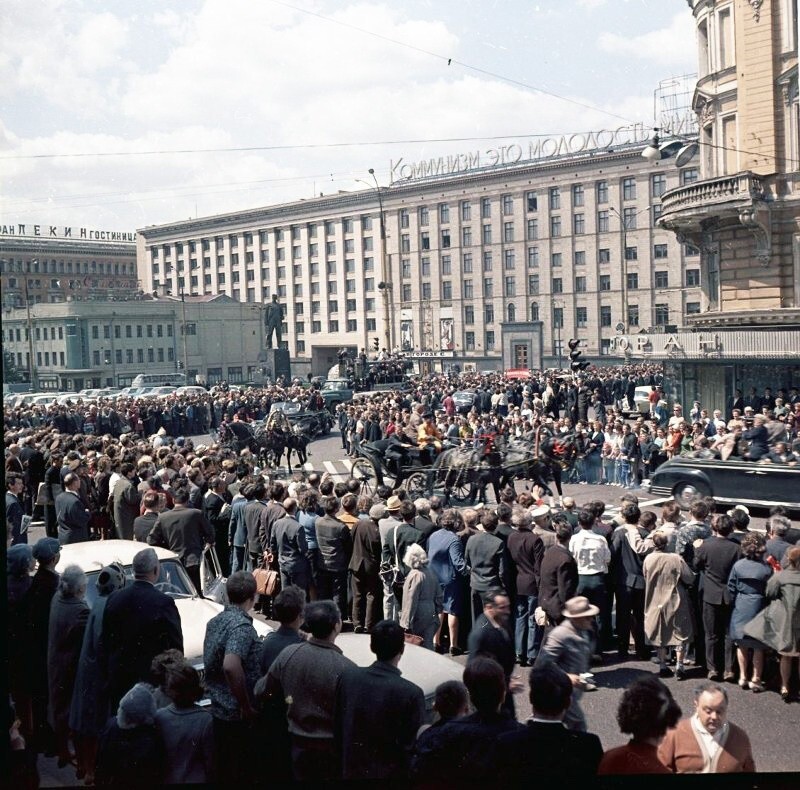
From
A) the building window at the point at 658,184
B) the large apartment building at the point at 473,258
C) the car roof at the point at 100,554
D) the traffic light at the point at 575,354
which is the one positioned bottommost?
the car roof at the point at 100,554

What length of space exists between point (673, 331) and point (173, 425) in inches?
748

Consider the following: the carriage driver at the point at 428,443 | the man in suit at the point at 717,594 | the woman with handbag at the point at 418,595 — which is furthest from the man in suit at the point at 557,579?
the carriage driver at the point at 428,443

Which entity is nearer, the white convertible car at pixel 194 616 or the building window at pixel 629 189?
the white convertible car at pixel 194 616

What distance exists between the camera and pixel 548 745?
4746mm

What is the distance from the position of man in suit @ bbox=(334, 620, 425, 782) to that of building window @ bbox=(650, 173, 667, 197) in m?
23.4

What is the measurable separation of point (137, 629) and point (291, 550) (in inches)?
165

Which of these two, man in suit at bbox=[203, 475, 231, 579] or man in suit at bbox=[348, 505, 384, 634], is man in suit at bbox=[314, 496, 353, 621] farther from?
man in suit at bbox=[203, 475, 231, 579]

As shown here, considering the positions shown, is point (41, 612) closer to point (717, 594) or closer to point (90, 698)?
point (90, 698)

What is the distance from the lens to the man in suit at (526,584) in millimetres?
9711

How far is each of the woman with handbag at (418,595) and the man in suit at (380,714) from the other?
153 inches

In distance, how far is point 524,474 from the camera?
19.4 m

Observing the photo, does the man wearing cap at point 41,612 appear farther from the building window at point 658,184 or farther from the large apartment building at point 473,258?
the building window at point 658,184

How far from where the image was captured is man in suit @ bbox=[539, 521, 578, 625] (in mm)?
9148

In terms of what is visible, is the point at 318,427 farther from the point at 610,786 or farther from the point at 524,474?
the point at 610,786
